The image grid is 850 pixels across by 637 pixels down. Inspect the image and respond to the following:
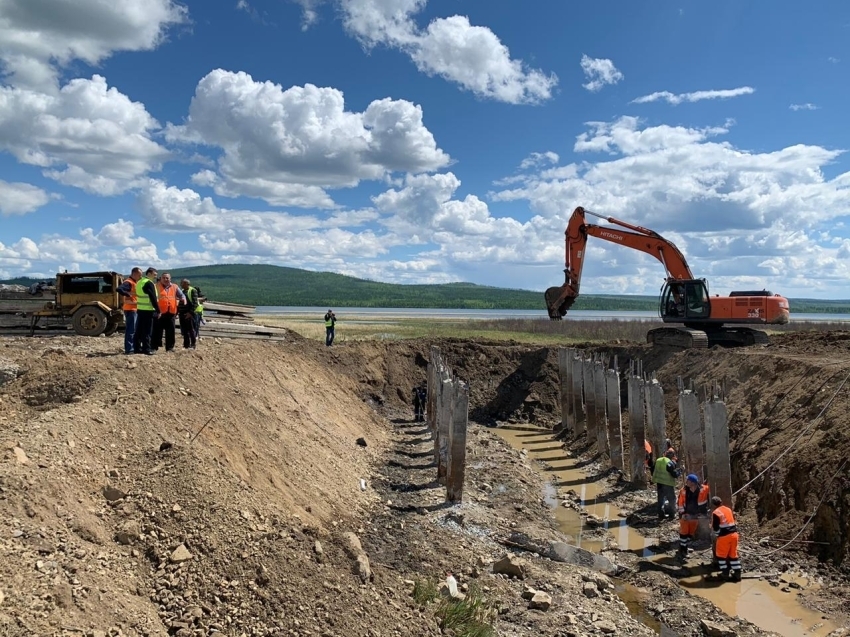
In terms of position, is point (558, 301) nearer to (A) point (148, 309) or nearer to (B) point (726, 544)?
(B) point (726, 544)

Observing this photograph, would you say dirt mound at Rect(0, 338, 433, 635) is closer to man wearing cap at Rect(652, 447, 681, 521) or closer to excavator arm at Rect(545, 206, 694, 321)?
man wearing cap at Rect(652, 447, 681, 521)

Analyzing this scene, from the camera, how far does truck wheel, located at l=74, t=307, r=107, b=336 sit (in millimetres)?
16312

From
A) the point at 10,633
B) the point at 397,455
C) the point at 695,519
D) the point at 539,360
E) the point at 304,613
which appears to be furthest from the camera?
the point at 539,360

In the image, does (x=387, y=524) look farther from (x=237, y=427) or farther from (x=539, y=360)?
(x=539, y=360)

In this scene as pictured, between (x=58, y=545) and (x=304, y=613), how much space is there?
7.96ft

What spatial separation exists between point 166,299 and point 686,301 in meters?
18.9

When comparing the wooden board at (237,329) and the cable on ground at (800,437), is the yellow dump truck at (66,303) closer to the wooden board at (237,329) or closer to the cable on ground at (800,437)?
the wooden board at (237,329)

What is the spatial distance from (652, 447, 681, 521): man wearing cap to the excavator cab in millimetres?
12030

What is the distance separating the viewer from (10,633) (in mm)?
4621

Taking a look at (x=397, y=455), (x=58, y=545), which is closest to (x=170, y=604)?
(x=58, y=545)

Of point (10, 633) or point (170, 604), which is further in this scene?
point (170, 604)

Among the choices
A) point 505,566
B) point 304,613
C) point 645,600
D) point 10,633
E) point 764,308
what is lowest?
point 645,600

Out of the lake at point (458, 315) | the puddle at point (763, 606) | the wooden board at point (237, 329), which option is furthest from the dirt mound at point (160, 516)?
the lake at point (458, 315)

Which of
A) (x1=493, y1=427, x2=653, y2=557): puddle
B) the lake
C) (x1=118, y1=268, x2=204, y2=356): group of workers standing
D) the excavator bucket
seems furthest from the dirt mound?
the lake
